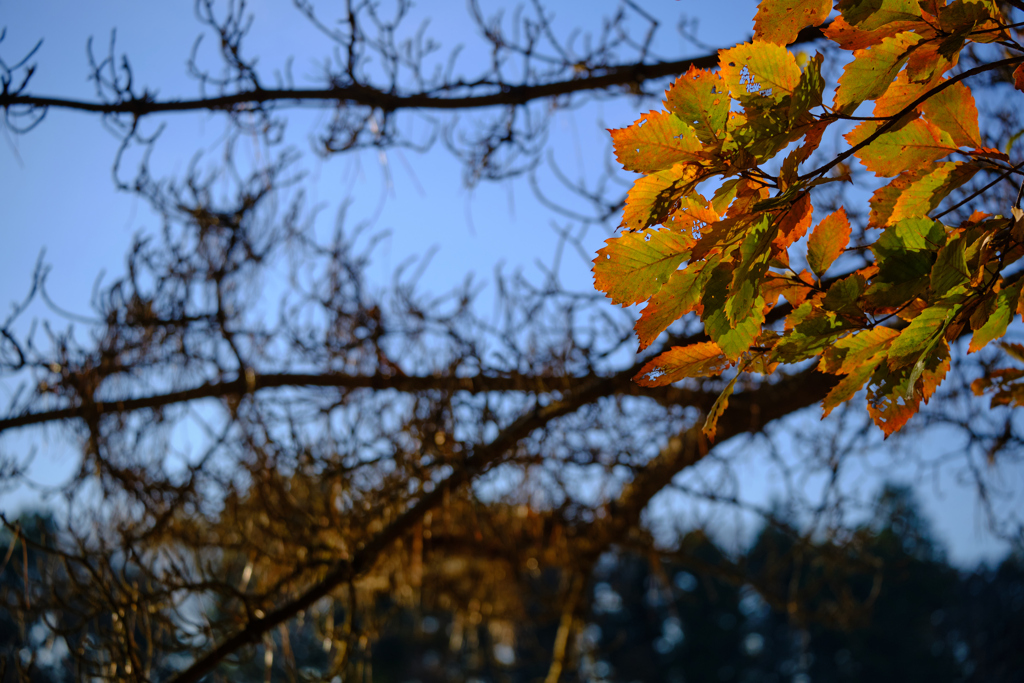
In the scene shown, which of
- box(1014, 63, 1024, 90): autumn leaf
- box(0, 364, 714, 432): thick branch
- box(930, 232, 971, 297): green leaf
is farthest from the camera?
box(0, 364, 714, 432): thick branch

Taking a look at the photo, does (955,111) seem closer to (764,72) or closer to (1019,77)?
(1019,77)

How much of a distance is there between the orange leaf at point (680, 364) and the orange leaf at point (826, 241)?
18 centimetres

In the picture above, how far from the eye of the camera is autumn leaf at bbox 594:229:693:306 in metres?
0.73

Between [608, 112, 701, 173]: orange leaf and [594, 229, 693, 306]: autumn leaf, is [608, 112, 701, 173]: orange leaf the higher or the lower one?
the higher one

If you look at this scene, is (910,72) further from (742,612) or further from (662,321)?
(742,612)

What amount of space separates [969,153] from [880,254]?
27 centimetres

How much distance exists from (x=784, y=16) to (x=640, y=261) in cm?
31

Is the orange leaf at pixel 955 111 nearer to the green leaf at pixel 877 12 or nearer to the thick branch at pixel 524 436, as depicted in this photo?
the green leaf at pixel 877 12

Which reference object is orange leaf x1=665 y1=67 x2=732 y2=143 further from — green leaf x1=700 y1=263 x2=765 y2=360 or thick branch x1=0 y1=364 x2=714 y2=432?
thick branch x1=0 y1=364 x2=714 y2=432

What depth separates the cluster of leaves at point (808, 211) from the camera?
69 centimetres

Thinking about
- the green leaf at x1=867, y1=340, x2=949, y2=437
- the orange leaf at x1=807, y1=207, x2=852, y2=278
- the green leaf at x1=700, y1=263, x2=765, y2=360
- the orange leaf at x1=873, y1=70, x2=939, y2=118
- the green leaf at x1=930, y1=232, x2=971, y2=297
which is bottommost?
the green leaf at x1=867, y1=340, x2=949, y2=437

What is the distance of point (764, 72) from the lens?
70cm

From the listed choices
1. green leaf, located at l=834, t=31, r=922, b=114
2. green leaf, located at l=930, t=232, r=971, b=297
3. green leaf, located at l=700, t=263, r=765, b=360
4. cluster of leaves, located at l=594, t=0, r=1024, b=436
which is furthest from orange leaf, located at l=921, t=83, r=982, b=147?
green leaf, located at l=700, t=263, r=765, b=360

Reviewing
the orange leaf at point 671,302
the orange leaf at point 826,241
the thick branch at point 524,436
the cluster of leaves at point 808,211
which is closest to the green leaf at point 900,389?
the cluster of leaves at point 808,211
